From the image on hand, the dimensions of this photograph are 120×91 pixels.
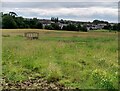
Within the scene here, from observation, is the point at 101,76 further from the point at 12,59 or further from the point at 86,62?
the point at 12,59

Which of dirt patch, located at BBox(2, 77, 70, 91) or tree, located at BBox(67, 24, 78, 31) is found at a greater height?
tree, located at BBox(67, 24, 78, 31)

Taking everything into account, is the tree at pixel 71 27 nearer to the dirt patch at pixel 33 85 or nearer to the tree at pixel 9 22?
the tree at pixel 9 22

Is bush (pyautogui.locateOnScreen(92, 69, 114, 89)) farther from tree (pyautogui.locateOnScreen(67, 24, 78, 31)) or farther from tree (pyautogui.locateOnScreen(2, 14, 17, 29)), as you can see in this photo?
tree (pyautogui.locateOnScreen(67, 24, 78, 31))

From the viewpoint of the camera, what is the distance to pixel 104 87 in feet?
23.1

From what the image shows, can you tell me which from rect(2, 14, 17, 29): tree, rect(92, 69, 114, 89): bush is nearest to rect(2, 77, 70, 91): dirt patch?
rect(92, 69, 114, 89): bush

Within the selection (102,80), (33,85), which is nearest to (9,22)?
(33,85)

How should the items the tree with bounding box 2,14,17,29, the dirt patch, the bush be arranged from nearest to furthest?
the bush, the dirt patch, the tree with bounding box 2,14,17,29

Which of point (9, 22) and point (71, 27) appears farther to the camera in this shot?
point (9, 22)

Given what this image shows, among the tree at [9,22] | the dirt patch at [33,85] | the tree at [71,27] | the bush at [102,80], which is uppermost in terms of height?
the tree at [9,22]

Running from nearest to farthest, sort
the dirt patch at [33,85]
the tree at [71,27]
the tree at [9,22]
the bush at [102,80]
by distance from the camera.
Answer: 1. the bush at [102,80]
2. the dirt patch at [33,85]
3. the tree at [71,27]
4. the tree at [9,22]

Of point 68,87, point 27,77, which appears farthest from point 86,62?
point 68,87

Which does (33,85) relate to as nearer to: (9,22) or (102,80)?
(102,80)

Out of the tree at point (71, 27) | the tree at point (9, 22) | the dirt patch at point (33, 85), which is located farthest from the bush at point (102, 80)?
the tree at point (71, 27)

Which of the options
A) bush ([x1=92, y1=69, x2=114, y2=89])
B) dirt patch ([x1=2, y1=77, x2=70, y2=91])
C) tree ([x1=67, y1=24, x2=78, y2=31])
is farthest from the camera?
tree ([x1=67, y1=24, x2=78, y2=31])
